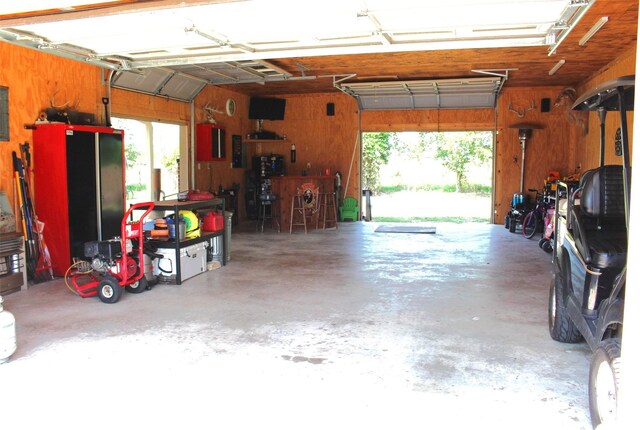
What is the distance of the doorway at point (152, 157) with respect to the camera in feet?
31.1

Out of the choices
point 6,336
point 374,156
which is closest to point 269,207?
point 374,156

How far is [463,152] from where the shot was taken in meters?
19.9

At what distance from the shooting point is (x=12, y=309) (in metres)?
5.10

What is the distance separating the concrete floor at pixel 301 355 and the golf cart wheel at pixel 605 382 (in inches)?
7.8

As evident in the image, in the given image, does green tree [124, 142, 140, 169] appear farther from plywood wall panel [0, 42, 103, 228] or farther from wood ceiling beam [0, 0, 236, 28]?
wood ceiling beam [0, 0, 236, 28]

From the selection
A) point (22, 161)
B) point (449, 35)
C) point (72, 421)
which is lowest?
point (72, 421)

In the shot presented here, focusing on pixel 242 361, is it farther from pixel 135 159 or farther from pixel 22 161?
pixel 135 159

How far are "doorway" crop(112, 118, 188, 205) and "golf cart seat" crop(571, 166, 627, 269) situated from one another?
252 inches

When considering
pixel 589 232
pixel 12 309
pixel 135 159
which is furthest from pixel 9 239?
pixel 135 159

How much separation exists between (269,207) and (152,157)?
3432 mm

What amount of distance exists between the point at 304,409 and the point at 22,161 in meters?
5.02

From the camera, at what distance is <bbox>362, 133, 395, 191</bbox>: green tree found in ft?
64.3

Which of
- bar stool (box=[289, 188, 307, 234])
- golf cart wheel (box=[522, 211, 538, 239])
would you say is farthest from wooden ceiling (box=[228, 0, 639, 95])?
golf cart wheel (box=[522, 211, 538, 239])

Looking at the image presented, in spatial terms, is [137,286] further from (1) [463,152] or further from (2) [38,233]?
(1) [463,152]
